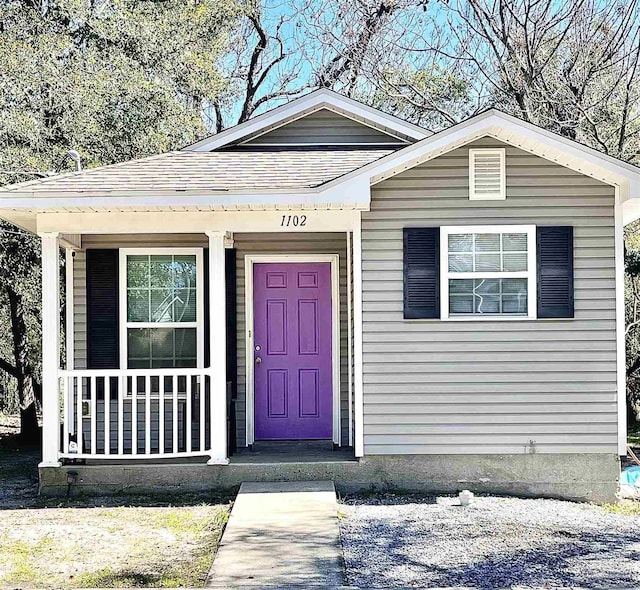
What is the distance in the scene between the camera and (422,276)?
7559 mm

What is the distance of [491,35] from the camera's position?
13.9 metres

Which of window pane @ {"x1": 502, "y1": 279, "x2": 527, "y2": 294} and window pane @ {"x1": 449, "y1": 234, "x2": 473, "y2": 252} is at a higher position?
window pane @ {"x1": 449, "y1": 234, "x2": 473, "y2": 252}

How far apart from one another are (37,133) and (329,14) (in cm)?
709

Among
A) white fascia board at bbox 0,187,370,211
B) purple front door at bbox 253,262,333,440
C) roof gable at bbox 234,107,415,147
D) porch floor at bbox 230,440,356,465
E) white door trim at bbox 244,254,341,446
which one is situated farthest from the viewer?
roof gable at bbox 234,107,415,147

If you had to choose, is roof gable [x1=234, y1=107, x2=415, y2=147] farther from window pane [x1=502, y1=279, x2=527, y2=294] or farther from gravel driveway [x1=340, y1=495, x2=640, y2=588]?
gravel driveway [x1=340, y1=495, x2=640, y2=588]

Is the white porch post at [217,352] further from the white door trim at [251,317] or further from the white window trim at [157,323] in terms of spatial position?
the white door trim at [251,317]

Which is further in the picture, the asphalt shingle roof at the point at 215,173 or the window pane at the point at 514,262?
the window pane at the point at 514,262

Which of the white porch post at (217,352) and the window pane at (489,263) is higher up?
the window pane at (489,263)

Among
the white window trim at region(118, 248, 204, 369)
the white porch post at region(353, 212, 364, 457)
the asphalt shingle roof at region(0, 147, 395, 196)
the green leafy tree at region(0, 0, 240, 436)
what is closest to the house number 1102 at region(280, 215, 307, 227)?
the asphalt shingle roof at region(0, 147, 395, 196)

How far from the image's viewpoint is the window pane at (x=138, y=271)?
28.0ft

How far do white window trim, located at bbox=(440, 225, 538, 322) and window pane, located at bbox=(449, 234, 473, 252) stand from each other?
0.13ft

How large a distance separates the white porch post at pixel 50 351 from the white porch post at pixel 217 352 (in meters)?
1.47

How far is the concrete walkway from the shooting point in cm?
488

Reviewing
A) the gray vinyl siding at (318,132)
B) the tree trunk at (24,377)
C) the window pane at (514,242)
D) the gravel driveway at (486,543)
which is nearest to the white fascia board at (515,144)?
the window pane at (514,242)
